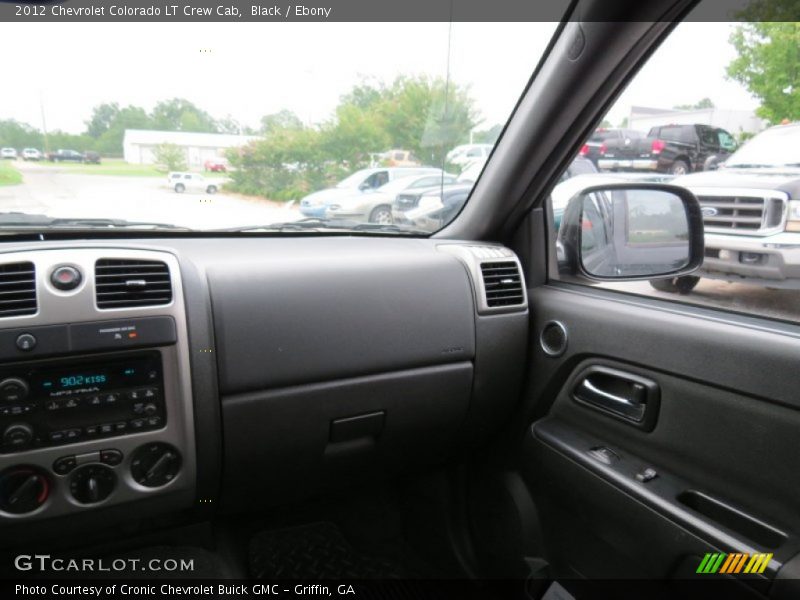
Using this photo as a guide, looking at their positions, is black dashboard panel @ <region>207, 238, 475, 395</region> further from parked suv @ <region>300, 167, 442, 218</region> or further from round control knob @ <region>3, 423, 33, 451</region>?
round control knob @ <region>3, 423, 33, 451</region>

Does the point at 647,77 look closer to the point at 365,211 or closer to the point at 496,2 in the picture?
the point at 496,2

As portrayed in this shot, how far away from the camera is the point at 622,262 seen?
2201mm

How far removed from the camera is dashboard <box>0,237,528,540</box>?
4.93 feet

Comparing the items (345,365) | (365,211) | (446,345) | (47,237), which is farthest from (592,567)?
(47,237)

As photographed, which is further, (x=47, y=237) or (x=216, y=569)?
(x=216, y=569)

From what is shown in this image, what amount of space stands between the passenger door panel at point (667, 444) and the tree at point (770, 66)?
0.66 metres

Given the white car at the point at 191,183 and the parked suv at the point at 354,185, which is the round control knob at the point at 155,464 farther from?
the parked suv at the point at 354,185

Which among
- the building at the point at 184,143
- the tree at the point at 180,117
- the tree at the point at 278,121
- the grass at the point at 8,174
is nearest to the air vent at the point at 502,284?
the tree at the point at 278,121

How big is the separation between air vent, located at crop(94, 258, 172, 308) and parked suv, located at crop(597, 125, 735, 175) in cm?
168

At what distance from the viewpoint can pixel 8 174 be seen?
5.53ft

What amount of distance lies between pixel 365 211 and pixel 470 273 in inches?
20.9

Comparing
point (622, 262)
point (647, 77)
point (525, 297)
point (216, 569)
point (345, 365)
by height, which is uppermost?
point (647, 77)

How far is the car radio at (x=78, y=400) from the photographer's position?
146 cm

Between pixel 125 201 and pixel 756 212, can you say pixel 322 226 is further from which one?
pixel 756 212
